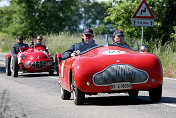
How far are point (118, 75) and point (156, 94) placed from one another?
3.16ft

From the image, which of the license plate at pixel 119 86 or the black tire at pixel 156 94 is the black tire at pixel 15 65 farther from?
the license plate at pixel 119 86

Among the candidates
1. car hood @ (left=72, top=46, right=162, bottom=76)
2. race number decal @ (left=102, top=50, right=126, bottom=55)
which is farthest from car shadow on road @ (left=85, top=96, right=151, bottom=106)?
race number decal @ (left=102, top=50, right=126, bottom=55)

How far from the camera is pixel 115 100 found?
30.3 ft

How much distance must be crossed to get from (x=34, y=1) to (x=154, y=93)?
4722cm

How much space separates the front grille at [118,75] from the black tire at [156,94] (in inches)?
19.6

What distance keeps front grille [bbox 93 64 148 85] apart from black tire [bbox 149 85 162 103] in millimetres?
499

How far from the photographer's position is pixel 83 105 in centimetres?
852

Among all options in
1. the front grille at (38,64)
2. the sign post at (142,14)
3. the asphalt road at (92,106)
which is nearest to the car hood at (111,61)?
the asphalt road at (92,106)

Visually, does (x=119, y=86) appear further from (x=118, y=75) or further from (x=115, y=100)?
(x=115, y=100)

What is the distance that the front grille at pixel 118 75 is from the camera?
810 centimetres

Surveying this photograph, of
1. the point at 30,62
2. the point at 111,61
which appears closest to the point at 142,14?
the point at 30,62

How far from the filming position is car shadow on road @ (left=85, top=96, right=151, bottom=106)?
869cm

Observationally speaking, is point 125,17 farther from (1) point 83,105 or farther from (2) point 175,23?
(1) point 83,105

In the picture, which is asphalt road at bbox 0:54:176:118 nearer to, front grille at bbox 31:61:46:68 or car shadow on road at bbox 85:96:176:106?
car shadow on road at bbox 85:96:176:106
